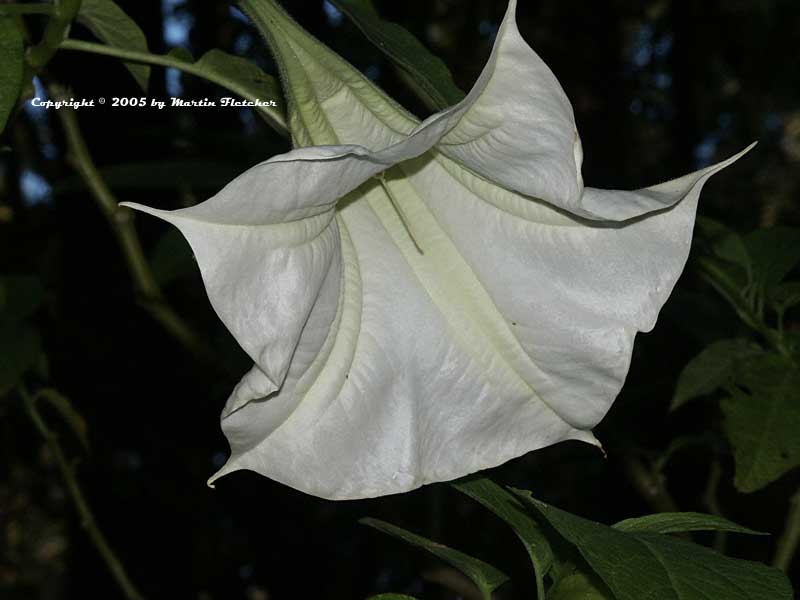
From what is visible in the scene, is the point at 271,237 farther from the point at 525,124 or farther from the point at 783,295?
the point at 783,295

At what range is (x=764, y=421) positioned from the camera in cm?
99

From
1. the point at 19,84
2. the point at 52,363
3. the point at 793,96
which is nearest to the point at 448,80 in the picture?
the point at 19,84

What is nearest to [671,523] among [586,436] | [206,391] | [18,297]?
[586,436]

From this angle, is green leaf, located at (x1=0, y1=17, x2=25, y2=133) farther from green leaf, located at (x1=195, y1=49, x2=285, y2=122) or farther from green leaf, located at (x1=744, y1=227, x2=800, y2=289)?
green leaf, located at (x1=744, y1=227, x2=800, y2=289)

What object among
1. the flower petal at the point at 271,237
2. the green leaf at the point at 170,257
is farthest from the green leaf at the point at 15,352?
the flower petal at the point at 271,237

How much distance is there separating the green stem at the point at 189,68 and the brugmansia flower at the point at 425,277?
0.09 meters

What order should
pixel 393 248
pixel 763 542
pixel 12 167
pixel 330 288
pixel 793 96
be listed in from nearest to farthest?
pixel 330 288 → pixel 393 248 → pixel 763 542 → pixel 12 167 → pixel 793 96

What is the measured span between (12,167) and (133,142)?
1.95 feet

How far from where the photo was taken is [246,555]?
7.40ft

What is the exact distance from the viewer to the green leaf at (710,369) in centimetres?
109

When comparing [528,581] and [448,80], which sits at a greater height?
[448,80]

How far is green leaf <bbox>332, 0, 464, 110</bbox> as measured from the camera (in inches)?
30.1

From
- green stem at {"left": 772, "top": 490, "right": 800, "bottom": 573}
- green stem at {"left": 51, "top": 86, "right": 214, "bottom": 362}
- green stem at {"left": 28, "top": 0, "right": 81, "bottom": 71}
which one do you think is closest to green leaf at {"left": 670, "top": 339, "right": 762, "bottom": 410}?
green stem at {"left": 772, "top": 490, "right": 800, "bottom": 573}

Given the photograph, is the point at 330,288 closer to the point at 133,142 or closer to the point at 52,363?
the point at 133,142
